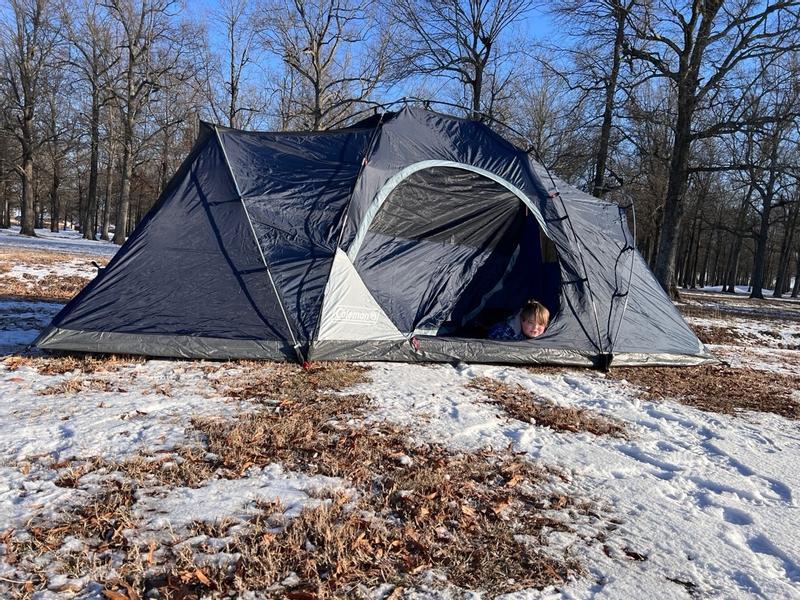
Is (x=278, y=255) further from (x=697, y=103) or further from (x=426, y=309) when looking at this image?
(x=697, y=103)

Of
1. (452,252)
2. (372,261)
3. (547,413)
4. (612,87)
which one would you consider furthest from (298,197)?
(612,87)

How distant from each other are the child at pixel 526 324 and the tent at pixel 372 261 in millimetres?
168

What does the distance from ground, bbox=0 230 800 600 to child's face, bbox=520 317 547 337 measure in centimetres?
115

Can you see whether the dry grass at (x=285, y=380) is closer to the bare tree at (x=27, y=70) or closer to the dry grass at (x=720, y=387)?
the dry grass at (x=720, y=387)

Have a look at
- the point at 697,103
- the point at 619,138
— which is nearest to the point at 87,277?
the point at 619,138

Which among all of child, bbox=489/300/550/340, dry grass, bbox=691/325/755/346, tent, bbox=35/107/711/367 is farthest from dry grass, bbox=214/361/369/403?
dry grass, bbox=691/325/755/346

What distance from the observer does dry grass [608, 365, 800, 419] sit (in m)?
4.69

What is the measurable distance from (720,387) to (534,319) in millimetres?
2063

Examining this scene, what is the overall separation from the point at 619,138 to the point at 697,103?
1889 mm

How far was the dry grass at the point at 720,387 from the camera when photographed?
185 inches

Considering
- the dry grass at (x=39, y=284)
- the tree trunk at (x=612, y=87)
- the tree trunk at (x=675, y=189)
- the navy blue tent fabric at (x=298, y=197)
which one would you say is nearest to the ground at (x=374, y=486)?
the navy blue tent fabric at (x=298, y=197)

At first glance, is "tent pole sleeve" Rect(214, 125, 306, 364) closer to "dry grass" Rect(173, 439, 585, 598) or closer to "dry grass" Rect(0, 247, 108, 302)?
"dry grass" Rect(173, 439, 585, 598)

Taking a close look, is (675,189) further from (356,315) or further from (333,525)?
(333,525)

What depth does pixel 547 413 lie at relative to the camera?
4047 mm
